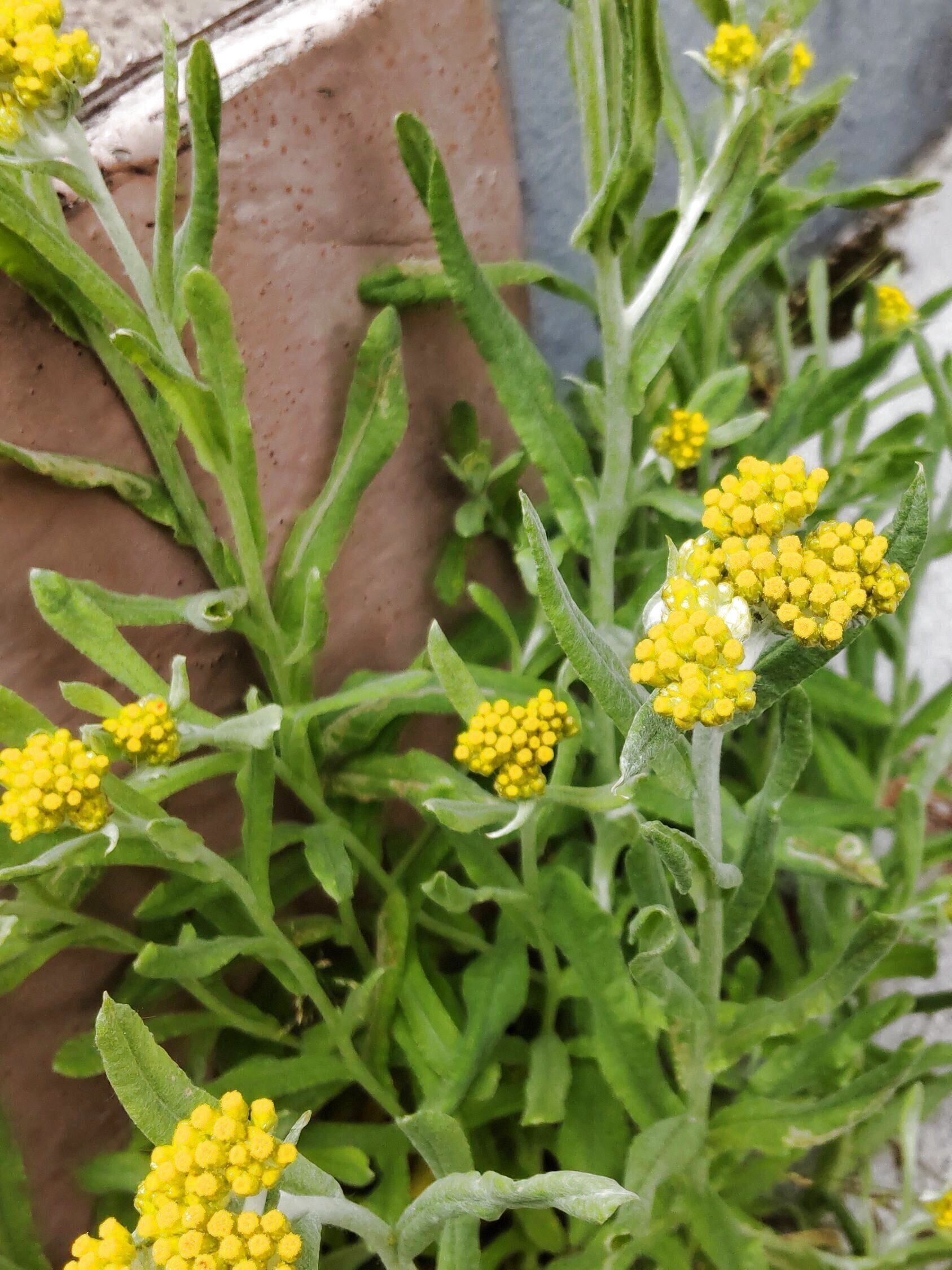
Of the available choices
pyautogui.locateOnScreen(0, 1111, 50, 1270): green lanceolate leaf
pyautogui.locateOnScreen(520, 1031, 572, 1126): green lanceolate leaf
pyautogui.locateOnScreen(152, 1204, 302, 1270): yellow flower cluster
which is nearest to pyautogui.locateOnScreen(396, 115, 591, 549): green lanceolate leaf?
pyautogui.locateOnScreen(520, 1031, 572, 1126): green lanceolate leaf

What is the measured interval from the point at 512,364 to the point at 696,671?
0.48 m

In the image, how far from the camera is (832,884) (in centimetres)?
97

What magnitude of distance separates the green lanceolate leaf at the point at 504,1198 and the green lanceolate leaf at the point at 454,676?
30cm

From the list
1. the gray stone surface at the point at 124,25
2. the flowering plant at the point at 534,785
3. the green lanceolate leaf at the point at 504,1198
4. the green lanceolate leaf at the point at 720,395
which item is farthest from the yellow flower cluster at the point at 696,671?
the gray stone surface at the point at 124,25

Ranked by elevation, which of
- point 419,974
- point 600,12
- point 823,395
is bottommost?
point 419,974

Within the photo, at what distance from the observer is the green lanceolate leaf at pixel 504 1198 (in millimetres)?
390

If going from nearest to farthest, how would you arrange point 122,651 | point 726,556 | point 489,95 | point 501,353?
point 726,556
point 122,651
point 501,353
point 489,95

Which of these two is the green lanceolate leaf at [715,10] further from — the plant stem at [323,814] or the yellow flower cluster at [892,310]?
the plant stem at [323,814]

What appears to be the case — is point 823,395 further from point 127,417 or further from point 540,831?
point 127,417

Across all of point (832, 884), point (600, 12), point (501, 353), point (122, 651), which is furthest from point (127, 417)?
point (832, 884)

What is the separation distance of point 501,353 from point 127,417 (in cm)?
31

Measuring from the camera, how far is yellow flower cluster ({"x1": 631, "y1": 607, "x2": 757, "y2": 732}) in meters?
0.38

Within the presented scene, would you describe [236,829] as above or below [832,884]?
above

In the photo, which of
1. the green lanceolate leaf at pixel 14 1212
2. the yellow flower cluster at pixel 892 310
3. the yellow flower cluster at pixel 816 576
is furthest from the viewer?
the yellow flower cluster at pixel 892 310
